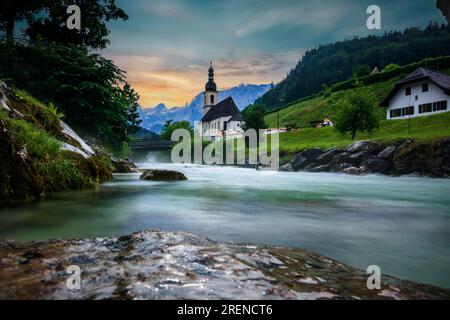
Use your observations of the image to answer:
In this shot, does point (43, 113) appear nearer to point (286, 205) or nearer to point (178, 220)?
point (178, 220)

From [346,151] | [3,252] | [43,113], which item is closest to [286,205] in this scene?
[3,252]

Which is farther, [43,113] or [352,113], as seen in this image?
[352,113]

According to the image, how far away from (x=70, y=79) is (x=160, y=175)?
807cm

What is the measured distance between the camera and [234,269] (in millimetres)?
2475

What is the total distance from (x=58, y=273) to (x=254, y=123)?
61.3m

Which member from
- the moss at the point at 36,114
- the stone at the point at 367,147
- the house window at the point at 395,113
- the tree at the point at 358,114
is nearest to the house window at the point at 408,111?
the house window at the point at 395,113

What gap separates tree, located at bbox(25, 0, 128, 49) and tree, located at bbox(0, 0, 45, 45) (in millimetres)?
839

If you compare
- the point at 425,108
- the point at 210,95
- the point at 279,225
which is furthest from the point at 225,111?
the point at 279,225

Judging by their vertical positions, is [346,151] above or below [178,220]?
above

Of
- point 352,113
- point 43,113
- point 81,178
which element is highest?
point 352,113

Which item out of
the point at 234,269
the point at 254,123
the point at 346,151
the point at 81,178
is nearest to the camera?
the point at 234,269

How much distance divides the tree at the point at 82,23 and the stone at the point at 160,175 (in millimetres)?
15367

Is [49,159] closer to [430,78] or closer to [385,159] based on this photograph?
[385,159]

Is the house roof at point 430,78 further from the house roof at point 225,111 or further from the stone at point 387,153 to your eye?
the house roof at point 225,111
